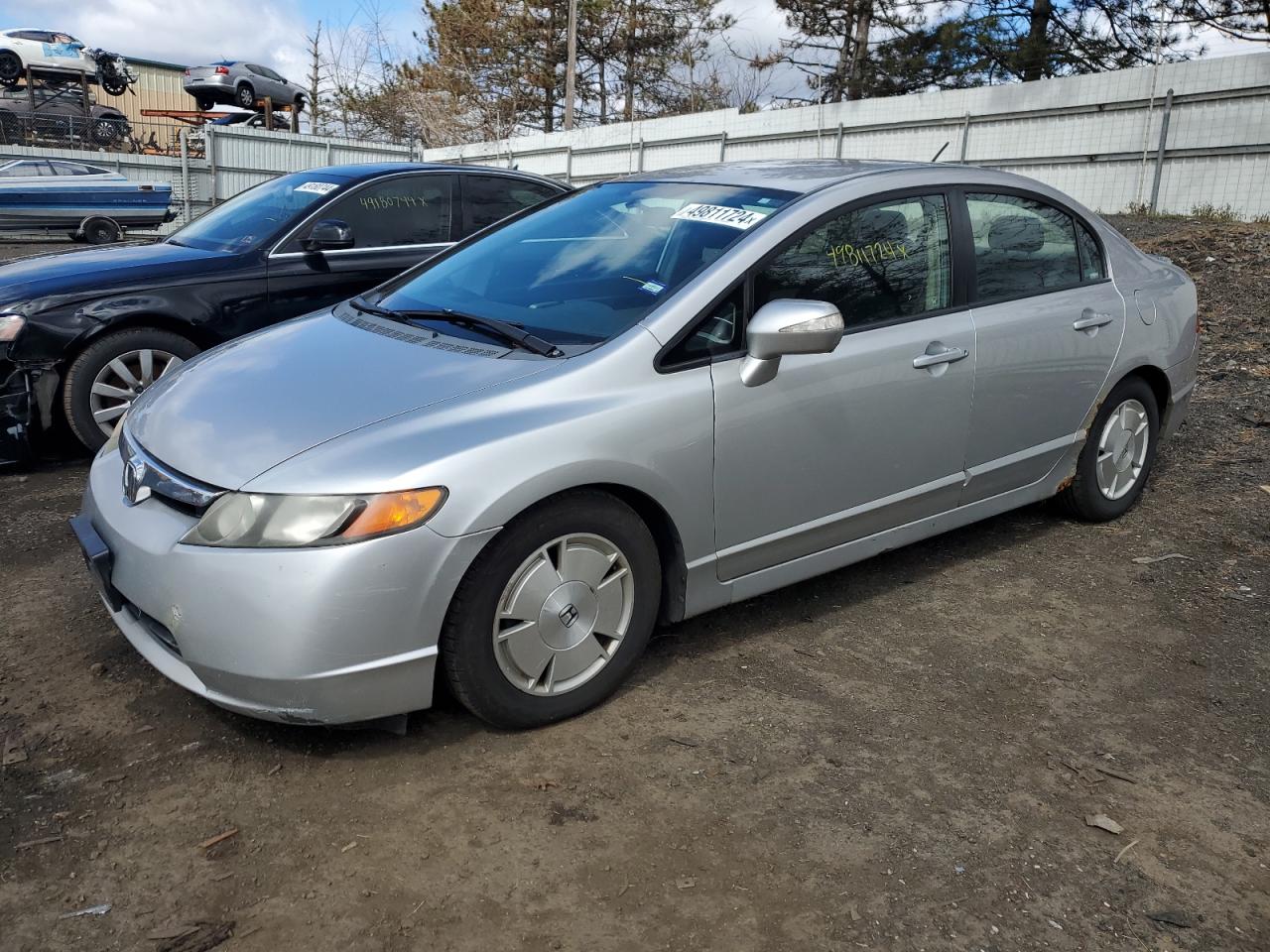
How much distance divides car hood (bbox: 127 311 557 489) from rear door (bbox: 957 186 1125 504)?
6.25 feet

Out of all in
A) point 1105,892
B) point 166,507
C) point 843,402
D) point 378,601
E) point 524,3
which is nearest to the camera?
point 1105,892

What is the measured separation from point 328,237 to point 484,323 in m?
2.75

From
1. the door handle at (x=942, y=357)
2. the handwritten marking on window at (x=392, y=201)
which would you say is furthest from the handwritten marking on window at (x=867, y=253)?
the handwritten marking on window at (x=392, y=201)

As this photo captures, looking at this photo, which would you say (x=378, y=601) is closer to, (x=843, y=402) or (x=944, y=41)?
(x=843, y=402)

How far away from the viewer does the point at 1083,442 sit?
462 centimetres

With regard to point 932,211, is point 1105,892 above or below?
below

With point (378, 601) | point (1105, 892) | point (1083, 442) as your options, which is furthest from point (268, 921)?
point (1083, 442)

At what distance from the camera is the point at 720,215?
3.62 metres

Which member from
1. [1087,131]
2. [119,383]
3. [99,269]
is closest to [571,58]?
[1087,131]

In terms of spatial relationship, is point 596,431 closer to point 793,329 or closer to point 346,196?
point 793,329

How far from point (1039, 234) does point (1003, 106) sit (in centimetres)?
1413

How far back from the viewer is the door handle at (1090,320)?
4383mm

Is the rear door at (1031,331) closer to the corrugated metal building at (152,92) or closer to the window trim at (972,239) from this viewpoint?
the window trim at (972,239)

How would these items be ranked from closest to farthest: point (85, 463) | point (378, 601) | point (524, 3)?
point (378, 601)
point (85, 463)
point (524, 3)
